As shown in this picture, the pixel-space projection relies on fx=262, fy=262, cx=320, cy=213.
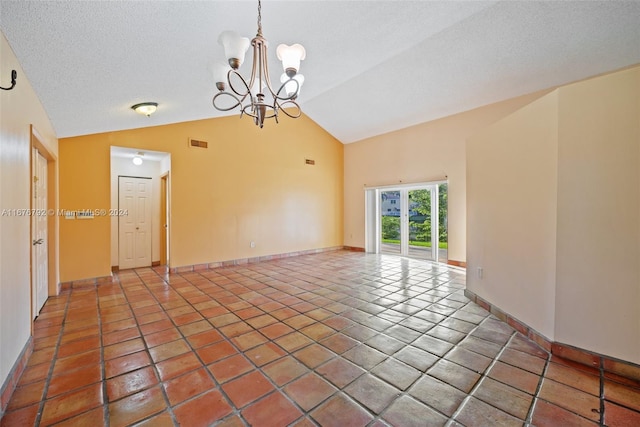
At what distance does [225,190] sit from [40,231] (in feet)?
9.67

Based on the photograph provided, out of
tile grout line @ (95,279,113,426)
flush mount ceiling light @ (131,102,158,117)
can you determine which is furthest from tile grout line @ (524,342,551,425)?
flush mount ceiling light @ (131,102,158,117)

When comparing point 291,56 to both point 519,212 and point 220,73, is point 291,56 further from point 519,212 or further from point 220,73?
point 519,212

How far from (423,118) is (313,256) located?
4318mm

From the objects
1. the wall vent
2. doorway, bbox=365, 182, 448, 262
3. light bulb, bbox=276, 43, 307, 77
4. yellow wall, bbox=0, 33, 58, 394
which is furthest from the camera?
doorway, bbox=365, 182, 448, 262

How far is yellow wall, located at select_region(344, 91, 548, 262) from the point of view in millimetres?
5559

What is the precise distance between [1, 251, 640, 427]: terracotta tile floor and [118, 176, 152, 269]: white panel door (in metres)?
2.05

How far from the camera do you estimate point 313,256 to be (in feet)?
22.8

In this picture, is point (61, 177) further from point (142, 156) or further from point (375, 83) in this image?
point (375, 83)

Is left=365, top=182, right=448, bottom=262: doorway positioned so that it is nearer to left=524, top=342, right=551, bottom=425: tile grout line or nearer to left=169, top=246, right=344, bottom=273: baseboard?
left=169, top=246, right=344, bottom=273: baseboard

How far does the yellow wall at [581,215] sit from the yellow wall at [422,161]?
3090 mm

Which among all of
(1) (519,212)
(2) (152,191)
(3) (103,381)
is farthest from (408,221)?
(3) (103,381)

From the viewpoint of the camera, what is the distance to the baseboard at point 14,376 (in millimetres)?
1615

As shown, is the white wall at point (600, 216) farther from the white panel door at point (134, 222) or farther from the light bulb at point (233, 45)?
the white panel door at point (134, 222)

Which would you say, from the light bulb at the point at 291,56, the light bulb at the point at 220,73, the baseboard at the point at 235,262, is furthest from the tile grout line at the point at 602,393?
the baseboard at the point at 235,262
